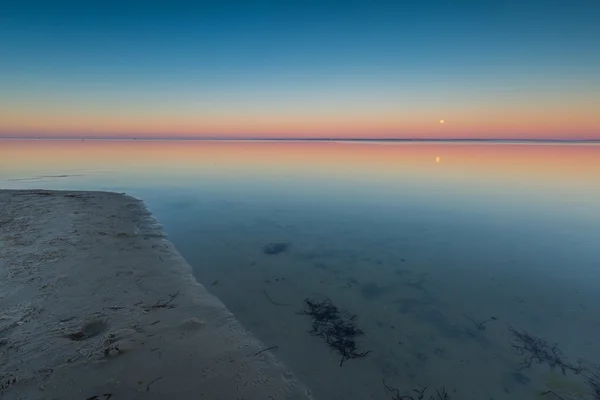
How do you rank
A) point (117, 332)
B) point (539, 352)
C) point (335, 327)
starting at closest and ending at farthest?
point (117, 332) → point (539, 352) → point (335, 327)

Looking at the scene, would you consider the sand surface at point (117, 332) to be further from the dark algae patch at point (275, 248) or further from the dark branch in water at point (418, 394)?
the dark algae patch at point (275, 248)

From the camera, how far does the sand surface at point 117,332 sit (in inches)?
162

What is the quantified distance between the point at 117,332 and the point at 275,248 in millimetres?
5594

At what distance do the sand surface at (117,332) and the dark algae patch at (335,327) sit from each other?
3.76 feet

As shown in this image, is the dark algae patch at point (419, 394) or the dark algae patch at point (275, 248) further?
the dark algae patch at point (275, 248)

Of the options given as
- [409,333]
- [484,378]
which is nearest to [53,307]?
[409,333]

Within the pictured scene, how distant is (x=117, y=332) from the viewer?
512 centimetres

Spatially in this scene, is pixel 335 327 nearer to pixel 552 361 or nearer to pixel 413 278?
pixel 413 278

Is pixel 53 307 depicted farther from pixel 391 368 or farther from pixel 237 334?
pixel 391 368

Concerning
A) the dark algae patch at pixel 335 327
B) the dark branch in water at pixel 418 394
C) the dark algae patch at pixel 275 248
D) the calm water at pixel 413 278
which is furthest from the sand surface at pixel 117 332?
the dark algae patch at pixel 275 248

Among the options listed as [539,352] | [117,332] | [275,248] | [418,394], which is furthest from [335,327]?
[275,248]

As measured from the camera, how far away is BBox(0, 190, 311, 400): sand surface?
13.5 feet

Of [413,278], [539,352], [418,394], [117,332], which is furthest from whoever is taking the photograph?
[413,278]

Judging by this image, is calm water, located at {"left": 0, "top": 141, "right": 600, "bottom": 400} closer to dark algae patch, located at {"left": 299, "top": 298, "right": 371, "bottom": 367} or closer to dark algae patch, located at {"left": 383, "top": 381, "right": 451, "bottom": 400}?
dark algae patch, located at {"left": 383, "top": 381, "right": 451, "bottom": 400}
